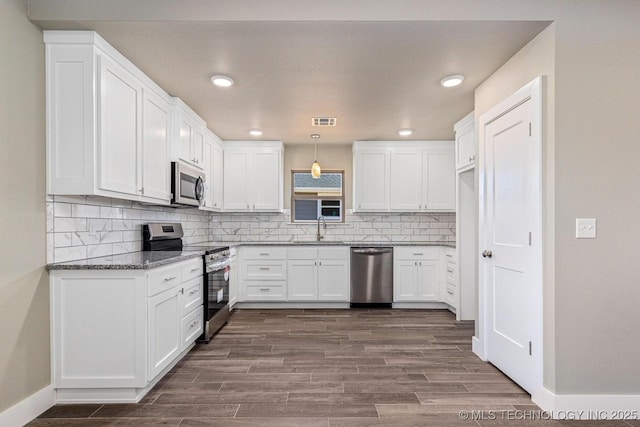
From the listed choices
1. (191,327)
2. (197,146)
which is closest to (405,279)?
(191,327)

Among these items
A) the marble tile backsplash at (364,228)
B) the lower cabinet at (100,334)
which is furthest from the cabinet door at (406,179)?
the lower cabinet at (100,334)

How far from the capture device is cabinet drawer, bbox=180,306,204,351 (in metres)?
3.08

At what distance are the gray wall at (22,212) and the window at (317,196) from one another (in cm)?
369

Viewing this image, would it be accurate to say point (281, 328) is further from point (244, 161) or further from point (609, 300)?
point (609, 300)

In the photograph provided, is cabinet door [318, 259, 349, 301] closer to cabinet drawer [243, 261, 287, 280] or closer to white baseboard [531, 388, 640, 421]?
cabinet drawer [243, 261, 287, 280]

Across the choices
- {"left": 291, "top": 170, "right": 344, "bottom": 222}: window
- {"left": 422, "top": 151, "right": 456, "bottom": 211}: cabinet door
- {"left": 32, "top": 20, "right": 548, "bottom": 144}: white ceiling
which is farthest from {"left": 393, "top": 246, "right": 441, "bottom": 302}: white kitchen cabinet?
{"left": 32, "top": 20, "right": 548, "bottom": 144}: white ceiling

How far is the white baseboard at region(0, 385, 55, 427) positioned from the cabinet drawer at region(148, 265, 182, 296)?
0.85 m

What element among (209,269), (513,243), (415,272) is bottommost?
(415,272)

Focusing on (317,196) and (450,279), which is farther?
(317,196)

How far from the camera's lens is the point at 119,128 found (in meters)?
2.60

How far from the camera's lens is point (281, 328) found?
407cm

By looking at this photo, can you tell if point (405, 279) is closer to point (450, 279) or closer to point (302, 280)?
point (450, 279)

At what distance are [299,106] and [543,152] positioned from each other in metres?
2.26

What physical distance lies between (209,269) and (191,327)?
57cm
